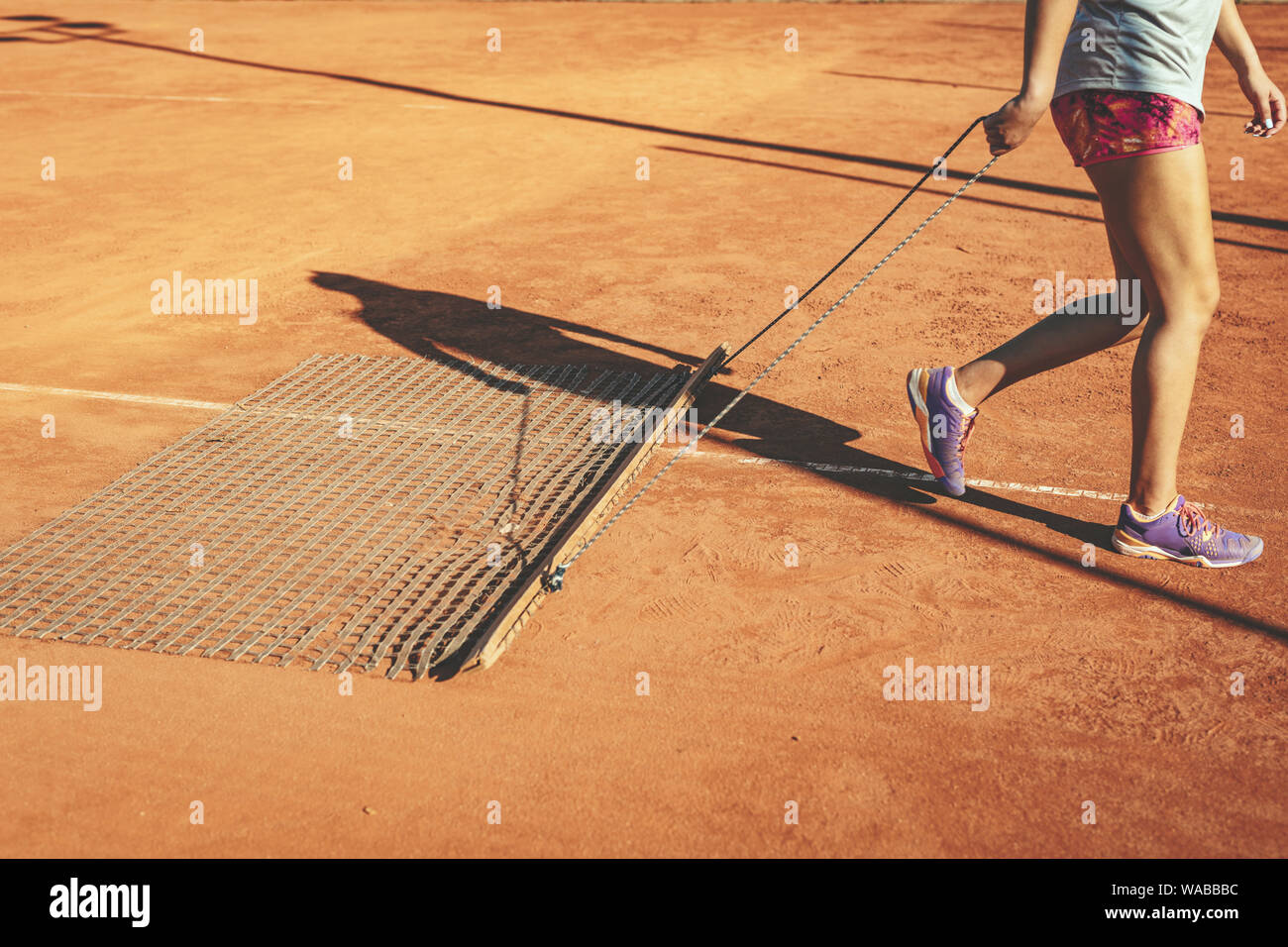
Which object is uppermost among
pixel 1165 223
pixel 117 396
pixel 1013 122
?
pixel 1013 122

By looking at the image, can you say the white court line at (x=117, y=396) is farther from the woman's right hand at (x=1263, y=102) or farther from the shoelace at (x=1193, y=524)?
the woman's right hand at (x=1263, y=102)

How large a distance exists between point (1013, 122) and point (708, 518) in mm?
1634

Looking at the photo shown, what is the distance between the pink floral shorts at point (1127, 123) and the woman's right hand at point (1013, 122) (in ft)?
0.55

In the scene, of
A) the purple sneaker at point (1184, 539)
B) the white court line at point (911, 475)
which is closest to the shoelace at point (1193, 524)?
the purple sneaker at point (1184, 539)

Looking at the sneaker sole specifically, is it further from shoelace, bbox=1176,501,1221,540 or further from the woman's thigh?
the woman's thigh

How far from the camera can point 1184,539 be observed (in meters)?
3.70

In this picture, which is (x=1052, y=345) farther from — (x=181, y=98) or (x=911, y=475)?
(x=181, y=98)

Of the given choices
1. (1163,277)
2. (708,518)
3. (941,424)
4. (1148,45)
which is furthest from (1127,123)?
(708,518)

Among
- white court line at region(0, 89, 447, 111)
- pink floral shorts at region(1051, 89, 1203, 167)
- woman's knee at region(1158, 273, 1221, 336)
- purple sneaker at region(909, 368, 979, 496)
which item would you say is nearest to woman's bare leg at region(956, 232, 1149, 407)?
purple sneaker at region(909, 368, 979, 496)

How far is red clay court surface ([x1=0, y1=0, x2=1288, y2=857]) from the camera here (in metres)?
2.77

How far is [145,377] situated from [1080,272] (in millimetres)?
5269

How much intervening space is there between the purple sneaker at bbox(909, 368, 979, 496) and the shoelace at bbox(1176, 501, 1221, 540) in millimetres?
742

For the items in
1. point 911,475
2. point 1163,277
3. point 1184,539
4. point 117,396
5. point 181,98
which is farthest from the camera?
point 181,98
